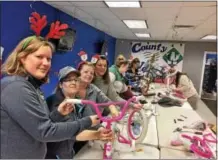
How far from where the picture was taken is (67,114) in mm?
1028

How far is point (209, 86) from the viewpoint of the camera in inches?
108

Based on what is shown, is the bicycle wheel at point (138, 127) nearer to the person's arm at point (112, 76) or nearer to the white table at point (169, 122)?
the white table at point (169, 122)

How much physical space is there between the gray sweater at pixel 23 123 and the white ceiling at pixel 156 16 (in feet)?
4.87

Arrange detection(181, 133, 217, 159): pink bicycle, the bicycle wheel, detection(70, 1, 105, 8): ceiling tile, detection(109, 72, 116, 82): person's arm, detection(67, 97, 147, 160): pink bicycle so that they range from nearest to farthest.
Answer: detection(67, 97, 147, 160): pink bicycle
detection(181, 133, 217, 159): pink bicycle
the bicycle wheel
detection(109, 72, 116, 82): person's arm
detection(70, 1, 105, 8): ceiling tile

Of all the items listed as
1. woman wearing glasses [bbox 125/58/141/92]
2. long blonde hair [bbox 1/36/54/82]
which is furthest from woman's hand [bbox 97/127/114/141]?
woman wearing glasses [bbox 125/58/141/92]

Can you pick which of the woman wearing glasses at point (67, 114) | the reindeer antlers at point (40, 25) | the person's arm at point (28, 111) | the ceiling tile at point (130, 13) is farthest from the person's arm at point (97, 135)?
the ceiling tile at point (130, 13)

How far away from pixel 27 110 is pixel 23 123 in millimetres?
50

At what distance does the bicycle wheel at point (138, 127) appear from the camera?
1307mm

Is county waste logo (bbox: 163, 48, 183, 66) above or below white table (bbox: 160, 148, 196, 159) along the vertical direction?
above

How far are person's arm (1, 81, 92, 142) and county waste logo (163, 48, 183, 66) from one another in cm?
130

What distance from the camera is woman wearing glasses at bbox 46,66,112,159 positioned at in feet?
3.38

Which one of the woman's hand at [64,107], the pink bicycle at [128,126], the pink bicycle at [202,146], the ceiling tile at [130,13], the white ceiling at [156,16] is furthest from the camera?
the ceiling tile at [130,13]

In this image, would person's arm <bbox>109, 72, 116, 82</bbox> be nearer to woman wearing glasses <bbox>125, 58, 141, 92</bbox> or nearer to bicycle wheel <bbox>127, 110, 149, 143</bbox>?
woman wearing glasses <bbox>125, 58, 141, 92</bbox>

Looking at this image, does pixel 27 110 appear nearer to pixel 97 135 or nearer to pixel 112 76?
pixel 97 135
